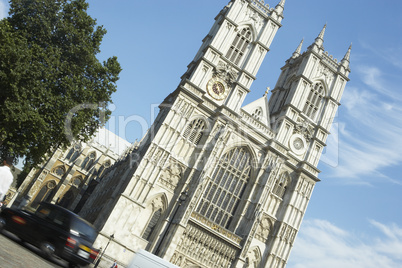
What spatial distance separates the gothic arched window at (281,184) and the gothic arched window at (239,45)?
11631 millimetres

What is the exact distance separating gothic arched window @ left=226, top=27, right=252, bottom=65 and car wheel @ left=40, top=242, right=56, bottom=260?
27020 millimetres

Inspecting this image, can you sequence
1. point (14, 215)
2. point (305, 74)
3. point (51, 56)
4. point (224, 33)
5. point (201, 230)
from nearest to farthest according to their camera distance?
point (14, 215) → point (51, 56) → point (201, 230) → point (224, 33) → point (305, 74)

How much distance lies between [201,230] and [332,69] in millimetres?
23343

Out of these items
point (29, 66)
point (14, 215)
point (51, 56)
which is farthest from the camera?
point (51, 56)

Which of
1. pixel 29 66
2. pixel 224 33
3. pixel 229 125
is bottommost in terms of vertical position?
pixel 29 66

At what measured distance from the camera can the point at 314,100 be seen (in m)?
39.2

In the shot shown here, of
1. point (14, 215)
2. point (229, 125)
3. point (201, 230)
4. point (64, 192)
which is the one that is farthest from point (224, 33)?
point (64, 192)

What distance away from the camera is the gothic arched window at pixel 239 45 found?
35500 mm

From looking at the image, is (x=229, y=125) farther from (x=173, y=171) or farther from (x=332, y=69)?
(x=332, y=69)

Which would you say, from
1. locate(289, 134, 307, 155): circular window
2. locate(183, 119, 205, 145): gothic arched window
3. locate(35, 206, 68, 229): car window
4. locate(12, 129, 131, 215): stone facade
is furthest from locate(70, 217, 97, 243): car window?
locate(12, 129, 131, 215): stone facade

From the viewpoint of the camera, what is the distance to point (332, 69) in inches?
1596

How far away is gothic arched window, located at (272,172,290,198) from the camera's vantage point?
3429cm

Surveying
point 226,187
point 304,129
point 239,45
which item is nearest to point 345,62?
point 304,129

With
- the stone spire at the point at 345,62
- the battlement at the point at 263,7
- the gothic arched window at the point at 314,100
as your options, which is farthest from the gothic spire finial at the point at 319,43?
the battlement at the point at 263,7
